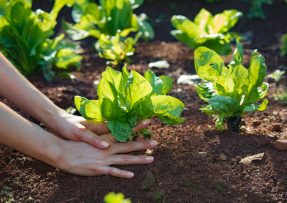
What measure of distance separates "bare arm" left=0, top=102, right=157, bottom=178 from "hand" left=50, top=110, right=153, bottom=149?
0.11 feet

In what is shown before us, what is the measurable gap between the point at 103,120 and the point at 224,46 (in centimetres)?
153

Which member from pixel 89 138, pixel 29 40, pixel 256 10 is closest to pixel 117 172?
pixel 89 138

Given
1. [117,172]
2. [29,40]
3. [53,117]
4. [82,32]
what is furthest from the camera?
[82,32]

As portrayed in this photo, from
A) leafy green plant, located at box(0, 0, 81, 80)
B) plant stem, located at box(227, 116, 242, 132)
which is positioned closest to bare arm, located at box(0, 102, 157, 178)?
plant stem, located at box(227, 116, 242, 132)

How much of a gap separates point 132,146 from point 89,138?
17 centimetres

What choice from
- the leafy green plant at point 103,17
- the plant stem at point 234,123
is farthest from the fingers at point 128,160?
the leafy green plant at point 103,17

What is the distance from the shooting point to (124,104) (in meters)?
2.19

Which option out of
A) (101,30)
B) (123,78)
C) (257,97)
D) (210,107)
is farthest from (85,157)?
(101,30)

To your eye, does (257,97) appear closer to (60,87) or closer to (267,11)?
(60,87)

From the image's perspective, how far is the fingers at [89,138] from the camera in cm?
220

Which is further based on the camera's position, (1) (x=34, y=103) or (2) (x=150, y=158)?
(1) (x=34, y=103)

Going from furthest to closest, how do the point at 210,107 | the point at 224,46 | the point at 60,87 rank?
1. the point at 224,46
2. the point at 60,87
3. the point at 210,107

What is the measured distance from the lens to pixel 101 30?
388cm

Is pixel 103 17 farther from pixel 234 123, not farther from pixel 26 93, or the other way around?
pixel 234 123
